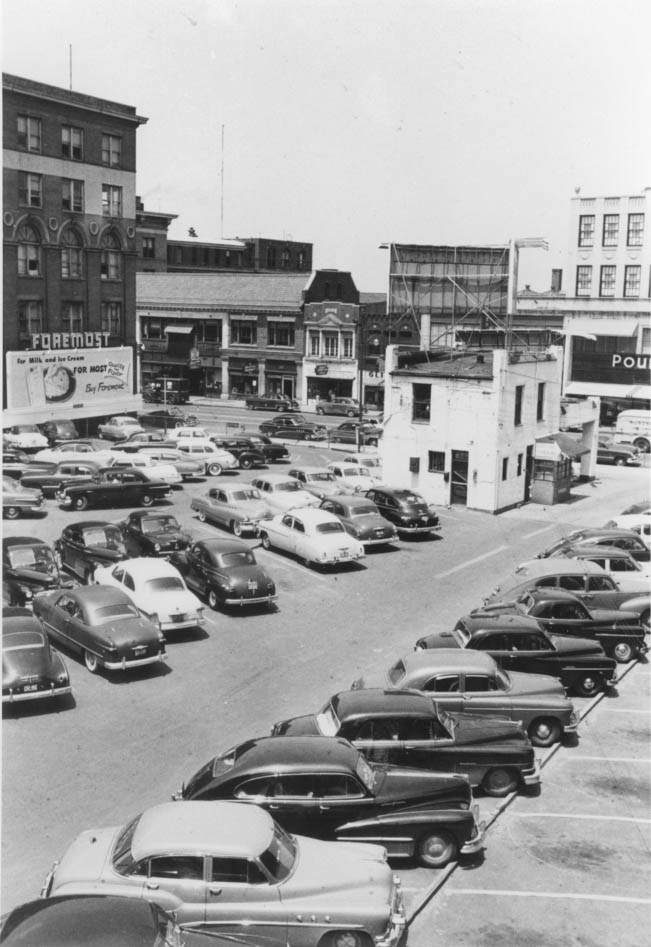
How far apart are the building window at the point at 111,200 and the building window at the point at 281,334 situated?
2272 centimetres

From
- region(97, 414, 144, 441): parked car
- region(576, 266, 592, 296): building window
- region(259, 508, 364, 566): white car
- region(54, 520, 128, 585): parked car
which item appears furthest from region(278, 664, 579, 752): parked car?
region(576, 266, 592, 296): building window

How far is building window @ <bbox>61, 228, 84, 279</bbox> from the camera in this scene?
54.2 metres

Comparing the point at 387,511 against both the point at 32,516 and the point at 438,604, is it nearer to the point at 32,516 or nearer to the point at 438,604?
the point at 438,604

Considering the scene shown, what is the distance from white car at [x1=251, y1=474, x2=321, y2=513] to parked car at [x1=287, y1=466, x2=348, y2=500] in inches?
77.1

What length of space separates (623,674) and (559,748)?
4664mm

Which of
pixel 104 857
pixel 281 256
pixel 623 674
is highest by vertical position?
pixel 281 256

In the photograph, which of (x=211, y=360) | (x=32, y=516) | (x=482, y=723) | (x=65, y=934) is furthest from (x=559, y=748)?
(x=211, y=360)

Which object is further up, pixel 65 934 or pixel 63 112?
pixel 63 112

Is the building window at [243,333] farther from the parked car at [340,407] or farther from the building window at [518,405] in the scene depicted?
the building window at [518,405]

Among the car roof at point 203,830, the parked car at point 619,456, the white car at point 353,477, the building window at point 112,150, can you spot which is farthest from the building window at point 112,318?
the car roof at point 203,830

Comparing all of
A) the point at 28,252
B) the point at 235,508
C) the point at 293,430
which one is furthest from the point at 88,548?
the point at 28,252

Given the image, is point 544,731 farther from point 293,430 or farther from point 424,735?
point 293,430

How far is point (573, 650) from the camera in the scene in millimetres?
18688

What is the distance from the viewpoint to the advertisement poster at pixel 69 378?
50.9m
